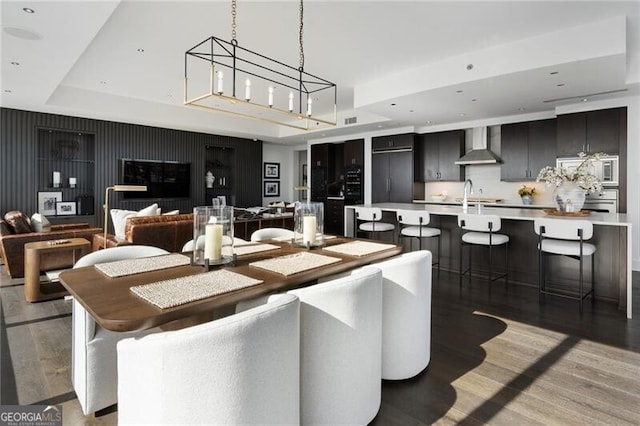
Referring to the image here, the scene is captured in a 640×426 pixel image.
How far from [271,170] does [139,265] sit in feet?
29.4

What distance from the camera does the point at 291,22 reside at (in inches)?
141

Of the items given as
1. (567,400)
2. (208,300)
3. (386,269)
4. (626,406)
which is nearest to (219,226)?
(208,300)

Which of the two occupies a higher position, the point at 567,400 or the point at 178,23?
the point at 178,23

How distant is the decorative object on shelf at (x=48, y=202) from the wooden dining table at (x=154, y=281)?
621 cm

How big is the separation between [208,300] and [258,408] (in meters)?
0.44

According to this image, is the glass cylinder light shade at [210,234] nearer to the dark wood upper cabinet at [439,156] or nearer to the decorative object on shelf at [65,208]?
the dark wood upper cabinet at [439,156]

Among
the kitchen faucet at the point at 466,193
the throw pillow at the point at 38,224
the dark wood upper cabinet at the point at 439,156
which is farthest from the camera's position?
the dark wood upper cabinet at the point at 439,156

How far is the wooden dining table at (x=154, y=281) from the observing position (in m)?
1.22

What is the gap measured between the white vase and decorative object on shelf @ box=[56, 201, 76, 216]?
840 centimetres

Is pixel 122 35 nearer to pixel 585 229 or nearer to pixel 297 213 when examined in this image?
pixel 297 213

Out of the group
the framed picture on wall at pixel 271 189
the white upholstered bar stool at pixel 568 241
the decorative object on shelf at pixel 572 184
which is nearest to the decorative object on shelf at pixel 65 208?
the framed picture on wall at pixel 271 189

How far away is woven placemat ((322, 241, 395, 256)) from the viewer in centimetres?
231

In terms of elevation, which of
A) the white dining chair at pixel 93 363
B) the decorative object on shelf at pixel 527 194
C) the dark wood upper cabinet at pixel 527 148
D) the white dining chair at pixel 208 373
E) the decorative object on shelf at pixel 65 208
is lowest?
the white dining chair at pixel 93 363

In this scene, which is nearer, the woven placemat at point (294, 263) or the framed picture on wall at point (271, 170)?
the woven placemat at point (294, 263)
